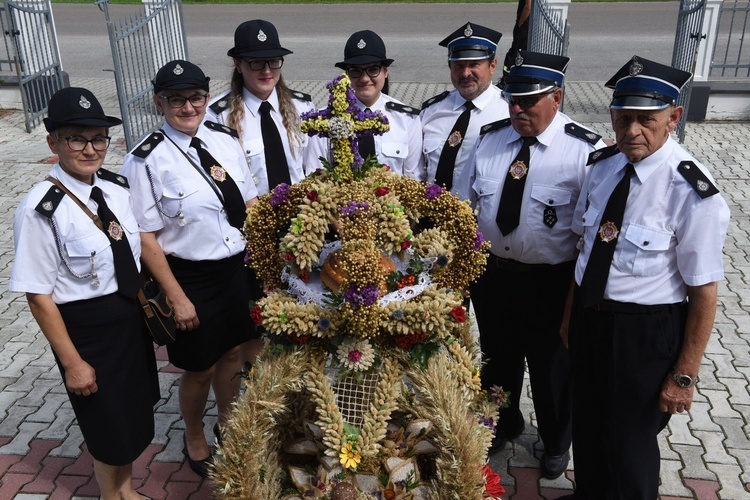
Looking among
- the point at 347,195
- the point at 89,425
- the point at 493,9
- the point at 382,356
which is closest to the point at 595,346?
the point at 382,356

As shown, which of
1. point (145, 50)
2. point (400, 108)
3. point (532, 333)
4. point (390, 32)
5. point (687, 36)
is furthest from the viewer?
point (390, 32)

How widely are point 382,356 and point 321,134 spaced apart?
0.93 meters

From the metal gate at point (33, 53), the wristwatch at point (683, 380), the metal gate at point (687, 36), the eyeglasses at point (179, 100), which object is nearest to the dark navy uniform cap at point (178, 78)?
the eyeglasses at point (179, 100)

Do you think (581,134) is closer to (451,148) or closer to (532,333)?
(451,148)

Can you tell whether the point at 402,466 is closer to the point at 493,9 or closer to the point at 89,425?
the point at 89,425

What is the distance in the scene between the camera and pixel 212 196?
11.9 ft

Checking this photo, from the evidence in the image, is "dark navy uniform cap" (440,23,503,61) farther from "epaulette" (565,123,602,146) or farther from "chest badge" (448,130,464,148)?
"epaulette" (565,123,602,146)

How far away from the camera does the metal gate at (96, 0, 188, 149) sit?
27.5ft

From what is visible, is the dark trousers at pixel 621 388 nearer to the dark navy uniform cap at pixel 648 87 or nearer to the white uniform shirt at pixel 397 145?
the dark navy uniform cap at pixel 648 87

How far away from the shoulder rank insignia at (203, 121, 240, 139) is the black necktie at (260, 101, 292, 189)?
29cm

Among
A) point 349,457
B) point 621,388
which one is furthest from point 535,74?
point 349,457

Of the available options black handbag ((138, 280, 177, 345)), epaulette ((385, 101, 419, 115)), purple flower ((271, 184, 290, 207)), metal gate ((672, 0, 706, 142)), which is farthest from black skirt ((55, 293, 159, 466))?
metal gate ((672, 0, 706, 142))

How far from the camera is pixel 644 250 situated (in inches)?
118

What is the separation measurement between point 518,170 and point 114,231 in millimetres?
1995
